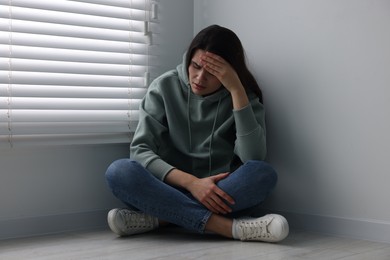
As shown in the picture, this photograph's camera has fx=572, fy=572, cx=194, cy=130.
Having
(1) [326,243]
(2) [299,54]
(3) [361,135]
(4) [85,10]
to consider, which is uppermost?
(4) [85,10]

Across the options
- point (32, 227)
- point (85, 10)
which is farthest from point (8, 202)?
point (85, 10)

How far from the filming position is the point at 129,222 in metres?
1.72

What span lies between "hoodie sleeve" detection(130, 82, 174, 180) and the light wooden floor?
0.71 feet

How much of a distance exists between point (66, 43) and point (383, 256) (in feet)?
3.73

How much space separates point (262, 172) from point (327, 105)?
12.2 inches

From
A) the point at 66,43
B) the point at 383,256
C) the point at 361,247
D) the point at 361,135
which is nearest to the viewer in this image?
the point at 383,256

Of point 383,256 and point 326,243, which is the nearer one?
point 383,256

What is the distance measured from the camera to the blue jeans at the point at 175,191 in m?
1.65

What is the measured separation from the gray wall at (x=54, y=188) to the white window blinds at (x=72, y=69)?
43 mm

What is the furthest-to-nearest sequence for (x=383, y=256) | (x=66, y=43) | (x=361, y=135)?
(x=66, y=43), (x=361, y=135), (x=383, y=256)

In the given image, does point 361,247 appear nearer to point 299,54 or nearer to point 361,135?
point 361,135

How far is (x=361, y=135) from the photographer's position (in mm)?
1688

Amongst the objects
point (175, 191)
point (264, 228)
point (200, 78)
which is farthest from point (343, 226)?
point (200, 78)

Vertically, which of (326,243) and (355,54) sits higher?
(355,54)
